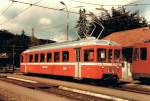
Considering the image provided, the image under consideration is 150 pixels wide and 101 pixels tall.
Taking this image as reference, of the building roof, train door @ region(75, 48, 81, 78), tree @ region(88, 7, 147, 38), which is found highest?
tree @ region(88, 7, 147, 38)

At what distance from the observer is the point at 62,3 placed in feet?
121

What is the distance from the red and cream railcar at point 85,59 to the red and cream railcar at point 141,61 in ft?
5.34

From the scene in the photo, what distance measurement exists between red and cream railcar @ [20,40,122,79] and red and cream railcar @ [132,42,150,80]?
5.34 feet

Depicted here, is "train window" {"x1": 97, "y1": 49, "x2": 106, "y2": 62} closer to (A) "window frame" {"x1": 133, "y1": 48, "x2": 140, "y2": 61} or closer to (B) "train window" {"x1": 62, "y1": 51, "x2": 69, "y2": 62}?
(A) "window frame" {"x1": 133, "y1": 48, "x2": 140, "y2": 61}

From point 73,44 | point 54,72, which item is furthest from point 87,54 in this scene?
point 54,72

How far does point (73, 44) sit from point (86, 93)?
753 centimetres

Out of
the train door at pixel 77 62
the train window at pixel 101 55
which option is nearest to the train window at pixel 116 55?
the train window at pixel 101 55

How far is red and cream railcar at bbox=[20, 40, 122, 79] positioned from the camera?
22984 mm

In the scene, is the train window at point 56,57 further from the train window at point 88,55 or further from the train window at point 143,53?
the train window at point 143,53

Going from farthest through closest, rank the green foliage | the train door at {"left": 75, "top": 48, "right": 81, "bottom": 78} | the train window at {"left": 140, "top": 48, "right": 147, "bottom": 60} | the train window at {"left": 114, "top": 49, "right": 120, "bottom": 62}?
1. the green foliage
2. the train door at {"left": 75, "top": 48, "right": 81, "bottom": 78}
3. the train window at {"left": 140, "top": 48, "right": 147, "bottom": 60}
4. the train window at {"left": 114, "top": 49, "right": 120, "bottom": 62}

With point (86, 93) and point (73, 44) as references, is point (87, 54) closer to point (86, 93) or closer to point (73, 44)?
point (73, 44)

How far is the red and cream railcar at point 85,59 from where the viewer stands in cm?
2298

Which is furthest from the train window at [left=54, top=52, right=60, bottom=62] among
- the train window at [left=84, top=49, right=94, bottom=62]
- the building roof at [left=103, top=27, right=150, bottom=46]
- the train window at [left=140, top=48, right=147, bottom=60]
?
the building roof at [left=103, top=27, right=150, bottom=46]

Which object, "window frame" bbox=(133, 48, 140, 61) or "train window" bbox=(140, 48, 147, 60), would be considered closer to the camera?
"train window" bbox=(140, 48, 147, 60)
